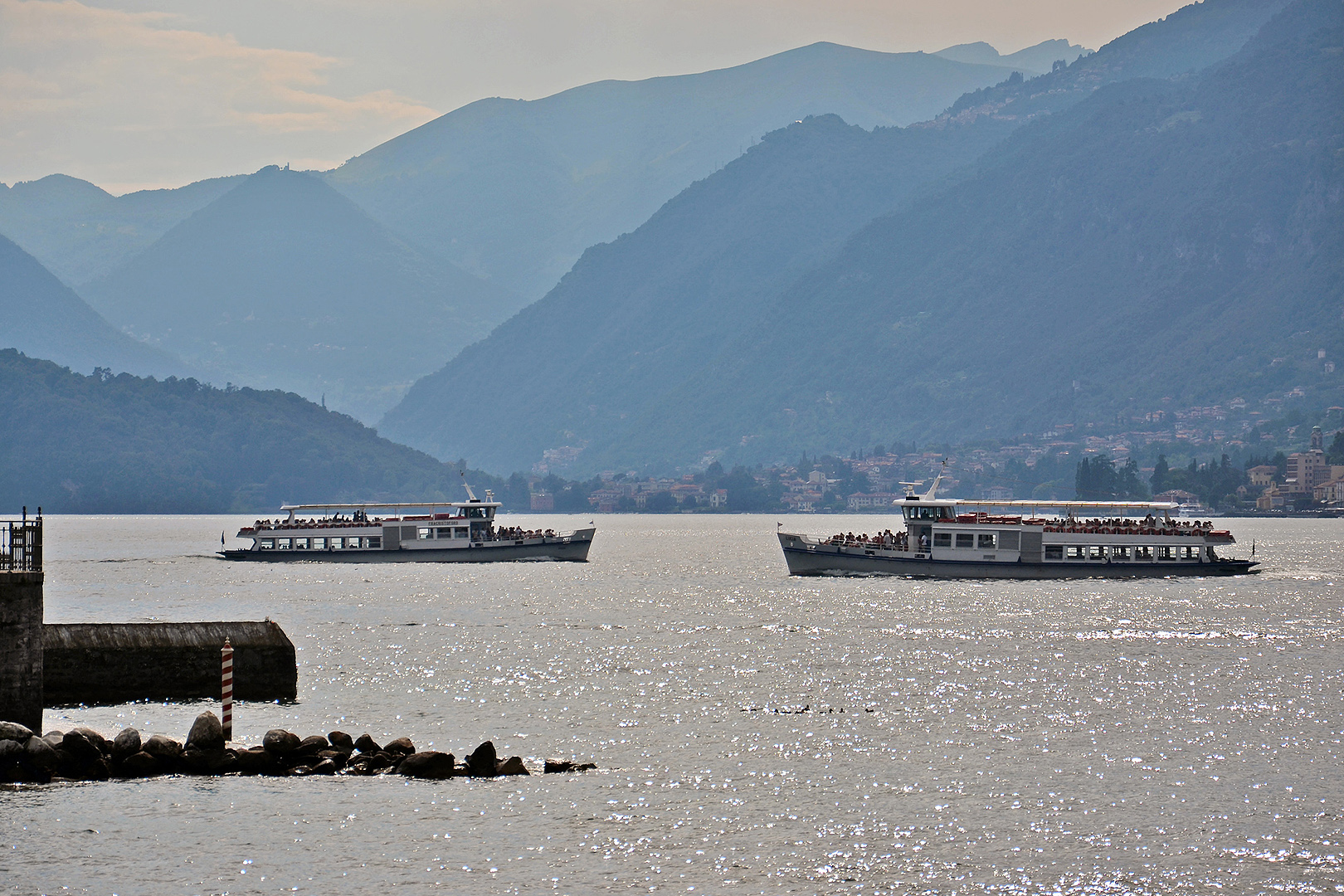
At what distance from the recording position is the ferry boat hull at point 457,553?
145375 millimetres

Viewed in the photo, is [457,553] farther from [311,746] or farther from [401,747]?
[311,746]

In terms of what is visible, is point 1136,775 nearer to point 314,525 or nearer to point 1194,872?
point 1194,872

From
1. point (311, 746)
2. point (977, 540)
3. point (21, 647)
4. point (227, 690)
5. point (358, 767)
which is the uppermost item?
point (977, 540)

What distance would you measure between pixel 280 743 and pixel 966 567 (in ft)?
280

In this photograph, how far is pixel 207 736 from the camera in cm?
4278

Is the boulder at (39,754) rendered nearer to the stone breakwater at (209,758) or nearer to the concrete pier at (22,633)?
the stone breakwater at (209,758)

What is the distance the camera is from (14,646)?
40.7m

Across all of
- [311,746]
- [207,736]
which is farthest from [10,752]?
[311,746]

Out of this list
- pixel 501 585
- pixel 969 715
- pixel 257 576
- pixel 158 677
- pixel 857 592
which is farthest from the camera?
pixel 257 576

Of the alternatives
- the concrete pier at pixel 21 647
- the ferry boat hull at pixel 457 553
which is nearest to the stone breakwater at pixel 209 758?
the concrete pier at pixel 21 647

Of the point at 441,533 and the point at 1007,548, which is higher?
the point at 441,533

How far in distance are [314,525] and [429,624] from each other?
61.3m

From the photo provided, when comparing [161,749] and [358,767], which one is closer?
[161,749]

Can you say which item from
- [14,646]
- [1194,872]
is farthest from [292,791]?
[1194,872]
